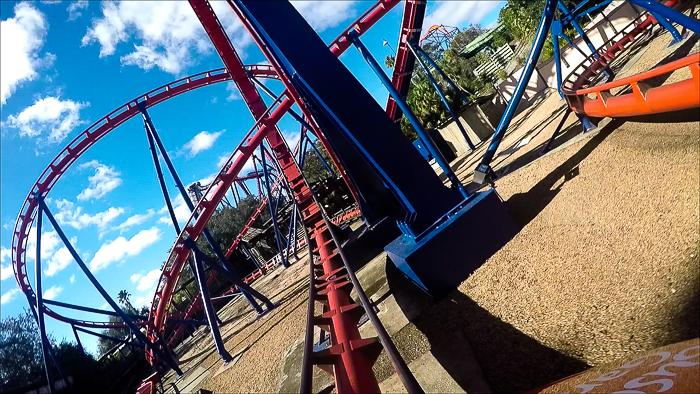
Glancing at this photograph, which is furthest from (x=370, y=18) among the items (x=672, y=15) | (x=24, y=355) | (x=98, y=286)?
(x=24, y=355)

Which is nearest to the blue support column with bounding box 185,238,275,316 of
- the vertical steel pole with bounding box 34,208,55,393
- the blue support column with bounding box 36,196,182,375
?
the blue support column with bounding box 36,196,182,375

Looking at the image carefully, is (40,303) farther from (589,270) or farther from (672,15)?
(672,15)

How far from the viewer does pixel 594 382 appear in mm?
Answer: 1638

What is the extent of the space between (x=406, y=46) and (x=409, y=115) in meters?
3.84

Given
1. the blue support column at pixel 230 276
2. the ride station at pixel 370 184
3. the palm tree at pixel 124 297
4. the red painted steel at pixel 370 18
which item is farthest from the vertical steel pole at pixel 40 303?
the palm tree at pixel 124 297

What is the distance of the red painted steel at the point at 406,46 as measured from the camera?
23.9ft

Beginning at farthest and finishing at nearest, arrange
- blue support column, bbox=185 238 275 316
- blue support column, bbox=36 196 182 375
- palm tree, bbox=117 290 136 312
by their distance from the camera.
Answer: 1. palm tree, bbox=117 290 136 312
2. blue support column, bbox=36 196 182 375
3. blue support column, bbox=185 238 275 316

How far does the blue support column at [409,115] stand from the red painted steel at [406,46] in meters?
1.61

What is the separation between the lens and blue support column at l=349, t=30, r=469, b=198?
4.48 m

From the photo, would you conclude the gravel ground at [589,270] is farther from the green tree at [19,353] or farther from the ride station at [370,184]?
the green tree at [19,353]

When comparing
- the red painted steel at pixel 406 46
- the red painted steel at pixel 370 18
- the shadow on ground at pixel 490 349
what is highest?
the red painted steel at pixel 370 18

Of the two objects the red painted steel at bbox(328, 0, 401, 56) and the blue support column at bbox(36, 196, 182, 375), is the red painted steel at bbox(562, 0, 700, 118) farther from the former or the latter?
the blue support column at bbox(36, 196, 182, 375)

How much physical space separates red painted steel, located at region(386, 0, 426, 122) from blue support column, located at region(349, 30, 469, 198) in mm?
1613

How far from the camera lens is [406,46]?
8.09m
